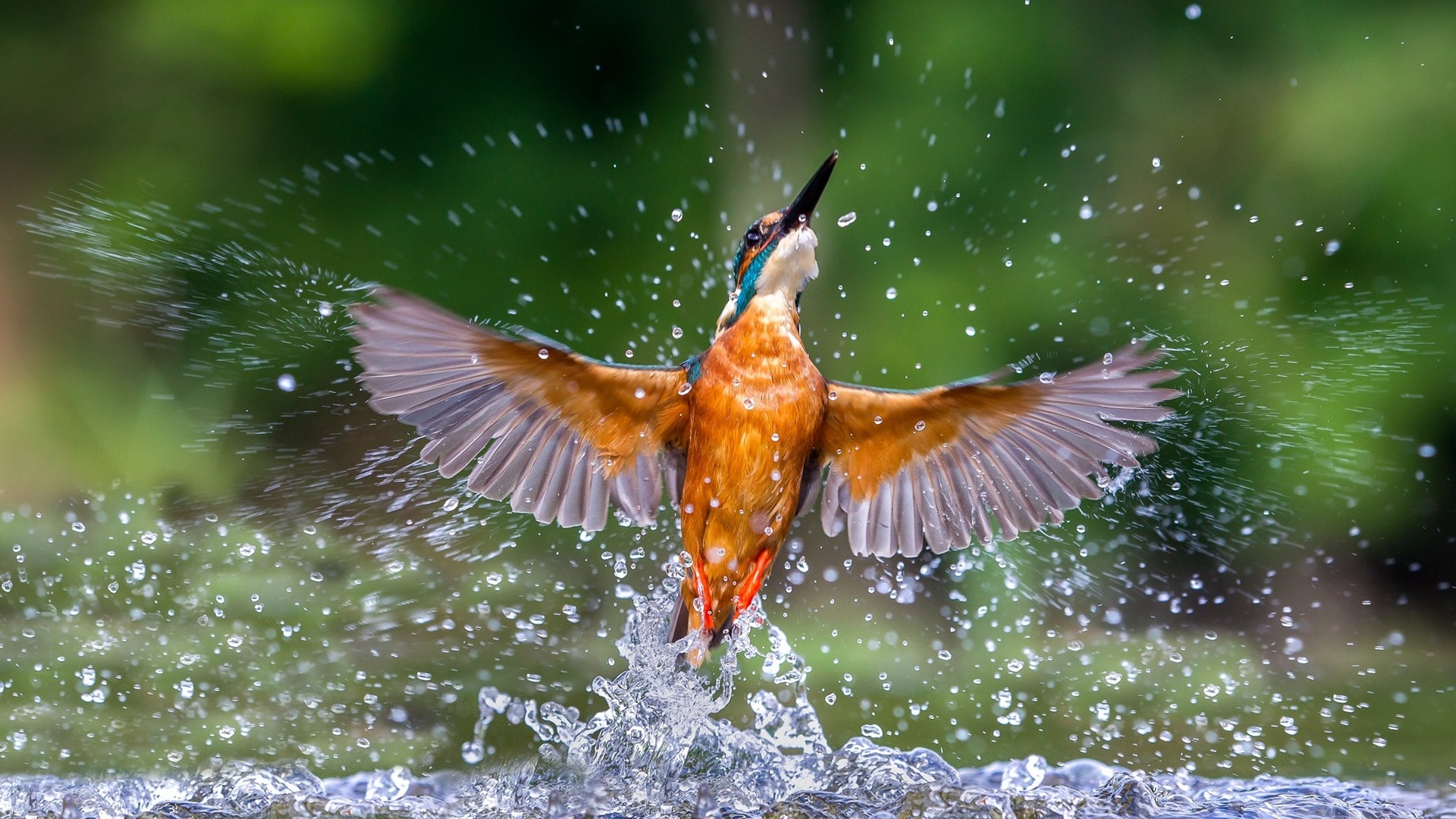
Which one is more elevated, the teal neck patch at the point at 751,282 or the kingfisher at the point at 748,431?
the teal neck patch at the point at 751,282

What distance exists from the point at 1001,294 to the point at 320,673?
2.49 meters

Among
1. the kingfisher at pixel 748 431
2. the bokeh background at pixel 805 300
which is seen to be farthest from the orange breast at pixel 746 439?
the bokeh background at pixel 805 300

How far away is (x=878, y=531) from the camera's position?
7.86 feet

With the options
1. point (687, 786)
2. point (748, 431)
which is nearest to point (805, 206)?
point (748, 431)

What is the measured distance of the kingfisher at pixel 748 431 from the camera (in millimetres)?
2066

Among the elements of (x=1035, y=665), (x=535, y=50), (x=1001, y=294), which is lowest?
(x=1035, y=665)

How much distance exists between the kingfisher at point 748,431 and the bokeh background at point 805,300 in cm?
136

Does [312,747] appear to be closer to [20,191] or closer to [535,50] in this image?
[535,50]

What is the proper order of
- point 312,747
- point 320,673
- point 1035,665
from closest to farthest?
point 312,747 < point 320,673 < point 1035,665

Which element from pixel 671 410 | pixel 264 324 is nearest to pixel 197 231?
pixel 264 324

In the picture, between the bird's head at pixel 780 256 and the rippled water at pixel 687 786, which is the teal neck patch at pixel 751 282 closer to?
the bird's head at pixel 780 256

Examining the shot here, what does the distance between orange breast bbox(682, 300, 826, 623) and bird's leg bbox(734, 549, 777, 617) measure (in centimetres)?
1

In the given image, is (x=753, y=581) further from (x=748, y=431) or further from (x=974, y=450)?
(x=974, y=450)

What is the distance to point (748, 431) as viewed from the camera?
2.11 meters
